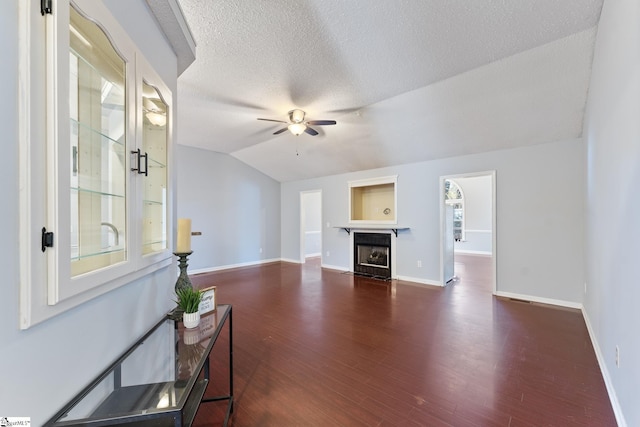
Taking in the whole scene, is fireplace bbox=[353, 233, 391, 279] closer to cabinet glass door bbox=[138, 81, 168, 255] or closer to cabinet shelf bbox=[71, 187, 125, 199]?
cabinet glass door bbox=[138, 81, 168, 255]

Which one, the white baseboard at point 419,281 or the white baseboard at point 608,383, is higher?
the white baseboard at point 608,383

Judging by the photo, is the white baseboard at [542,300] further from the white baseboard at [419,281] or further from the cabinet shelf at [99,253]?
the cabinet shelf at [99,253]

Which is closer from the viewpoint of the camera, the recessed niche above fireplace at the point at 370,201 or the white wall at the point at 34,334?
the white wall at the point at 34,334

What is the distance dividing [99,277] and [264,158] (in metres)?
5.96

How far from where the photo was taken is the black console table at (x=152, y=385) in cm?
84

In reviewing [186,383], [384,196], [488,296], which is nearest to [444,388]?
[186,383]

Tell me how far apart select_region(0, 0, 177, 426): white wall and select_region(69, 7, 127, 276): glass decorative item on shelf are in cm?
19

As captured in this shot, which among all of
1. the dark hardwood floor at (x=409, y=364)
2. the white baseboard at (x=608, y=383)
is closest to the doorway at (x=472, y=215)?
the dark hardwood floor at (x=409, y=364)

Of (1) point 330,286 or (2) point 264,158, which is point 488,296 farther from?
(2) point 264,158

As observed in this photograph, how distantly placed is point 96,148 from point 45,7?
A: 1.63ft

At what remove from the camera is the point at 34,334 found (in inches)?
29.1

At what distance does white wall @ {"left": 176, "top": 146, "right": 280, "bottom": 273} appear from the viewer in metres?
6.10

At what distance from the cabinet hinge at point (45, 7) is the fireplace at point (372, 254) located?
5.67m

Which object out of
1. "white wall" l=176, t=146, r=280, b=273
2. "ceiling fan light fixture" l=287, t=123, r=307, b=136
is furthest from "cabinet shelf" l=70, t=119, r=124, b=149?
"white wall" l=176, t=146, r=280, b=273
